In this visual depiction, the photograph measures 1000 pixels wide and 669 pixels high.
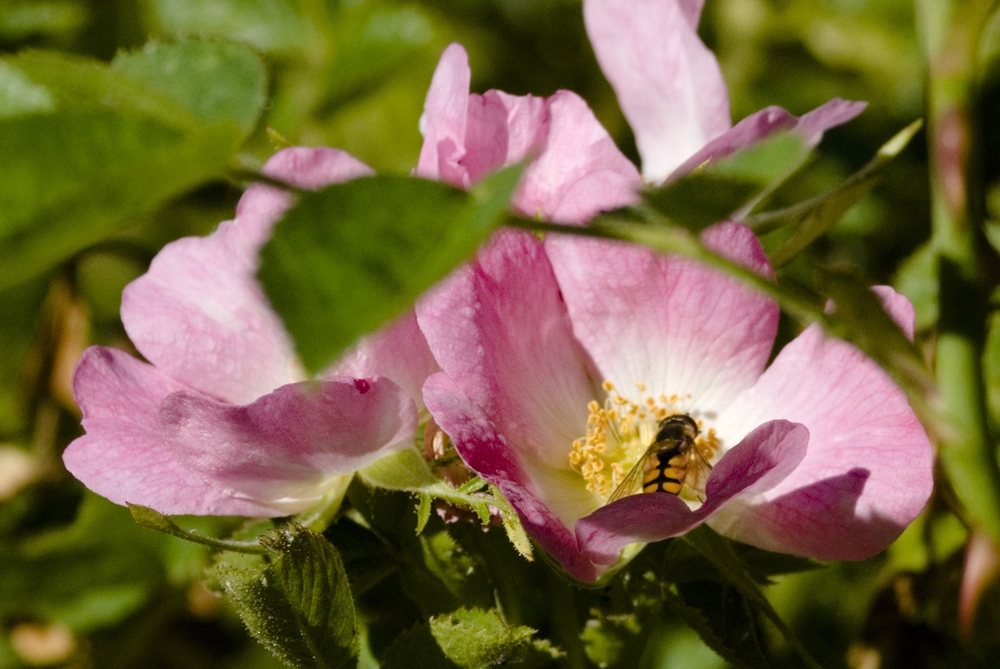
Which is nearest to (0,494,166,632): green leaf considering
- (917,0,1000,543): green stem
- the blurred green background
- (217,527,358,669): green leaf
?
the blurred green background

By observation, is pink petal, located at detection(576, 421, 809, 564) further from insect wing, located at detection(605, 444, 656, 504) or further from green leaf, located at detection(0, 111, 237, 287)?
green leaf, located at detection(0, 111, 237, 287)

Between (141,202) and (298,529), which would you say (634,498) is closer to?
(298,529)

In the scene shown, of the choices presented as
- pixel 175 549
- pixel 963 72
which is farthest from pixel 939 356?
pixel 175 549

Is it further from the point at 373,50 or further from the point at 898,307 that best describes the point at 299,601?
the point at 373,50

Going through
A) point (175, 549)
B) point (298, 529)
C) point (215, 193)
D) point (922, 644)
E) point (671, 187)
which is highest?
point (215, 193)

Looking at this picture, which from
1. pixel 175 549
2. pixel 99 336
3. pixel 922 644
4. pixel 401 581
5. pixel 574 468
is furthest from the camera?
pixel 99 336
